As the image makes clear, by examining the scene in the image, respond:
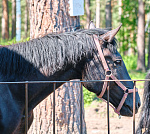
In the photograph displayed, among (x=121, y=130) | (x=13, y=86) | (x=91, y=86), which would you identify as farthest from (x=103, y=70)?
(x=121, y=130)

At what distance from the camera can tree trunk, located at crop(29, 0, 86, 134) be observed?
392 cm

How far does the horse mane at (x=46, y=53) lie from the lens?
2.56 m

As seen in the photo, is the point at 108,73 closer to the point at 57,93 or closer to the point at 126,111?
the point at 126,111

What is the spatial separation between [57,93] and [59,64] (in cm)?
137

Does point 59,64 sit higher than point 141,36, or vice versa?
point 59,64

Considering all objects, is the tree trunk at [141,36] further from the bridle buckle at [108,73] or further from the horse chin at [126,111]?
the bridle buckle at [108,73]

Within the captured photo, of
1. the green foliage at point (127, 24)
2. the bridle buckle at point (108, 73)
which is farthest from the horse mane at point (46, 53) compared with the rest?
the green foliage at point (127, 24)

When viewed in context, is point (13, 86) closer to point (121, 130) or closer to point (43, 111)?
point (43, 111)

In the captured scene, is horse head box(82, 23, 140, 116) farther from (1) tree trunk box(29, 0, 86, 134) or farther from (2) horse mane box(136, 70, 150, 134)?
(1) tree trunk box(29, 0, 86, 134)

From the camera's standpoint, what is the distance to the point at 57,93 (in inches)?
155

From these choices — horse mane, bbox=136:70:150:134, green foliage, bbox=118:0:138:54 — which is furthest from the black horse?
green foliage, bbox=118:0:138:54

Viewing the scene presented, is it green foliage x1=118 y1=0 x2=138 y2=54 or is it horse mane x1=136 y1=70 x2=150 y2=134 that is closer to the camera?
horse mane x1=136 y1=70 x2=150 y2=134

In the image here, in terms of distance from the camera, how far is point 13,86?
8.25ft

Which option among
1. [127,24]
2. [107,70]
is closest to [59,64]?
[107,70]
